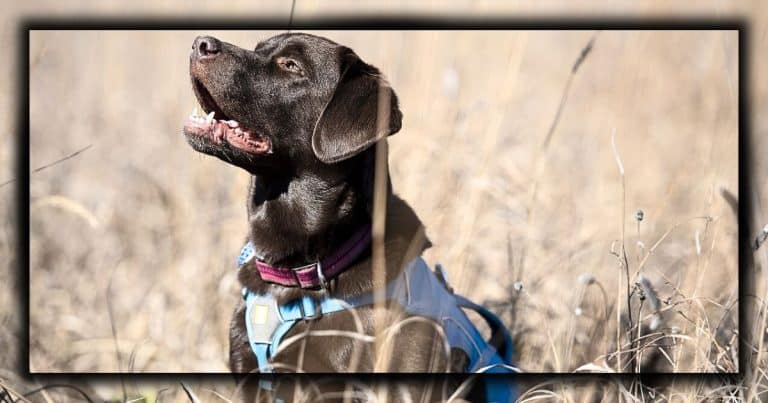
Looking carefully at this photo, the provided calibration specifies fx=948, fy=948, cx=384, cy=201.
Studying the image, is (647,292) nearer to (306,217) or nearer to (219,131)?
(306,217)

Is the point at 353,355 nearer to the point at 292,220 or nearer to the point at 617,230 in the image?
the point at 292,220

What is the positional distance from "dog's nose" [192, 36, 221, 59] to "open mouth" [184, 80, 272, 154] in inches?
3.7

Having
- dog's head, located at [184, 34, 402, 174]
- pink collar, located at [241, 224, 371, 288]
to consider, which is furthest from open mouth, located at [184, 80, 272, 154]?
pink collar, located at [241, 224, 371, 288]

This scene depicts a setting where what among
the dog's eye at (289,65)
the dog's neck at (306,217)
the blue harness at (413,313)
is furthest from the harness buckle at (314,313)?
the dog's eye at (289,65)

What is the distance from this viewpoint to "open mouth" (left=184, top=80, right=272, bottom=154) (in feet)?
9.86

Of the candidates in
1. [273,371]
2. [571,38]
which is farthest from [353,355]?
[571,38]

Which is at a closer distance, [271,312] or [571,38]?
[271,312]

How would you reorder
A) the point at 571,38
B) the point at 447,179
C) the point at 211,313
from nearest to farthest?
the point at 211,313 → the point at 447,179 → the point at 571,38

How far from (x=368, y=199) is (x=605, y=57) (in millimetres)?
2778

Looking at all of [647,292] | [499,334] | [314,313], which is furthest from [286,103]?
[647,292]

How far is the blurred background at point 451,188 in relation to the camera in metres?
3.95

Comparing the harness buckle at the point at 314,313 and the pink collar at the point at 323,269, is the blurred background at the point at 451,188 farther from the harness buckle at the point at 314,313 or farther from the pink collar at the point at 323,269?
the harness buckle at the point at 314,313

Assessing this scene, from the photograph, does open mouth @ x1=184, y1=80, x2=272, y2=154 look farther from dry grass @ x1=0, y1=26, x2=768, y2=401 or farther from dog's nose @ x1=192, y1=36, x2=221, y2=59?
dry grass @ x1=0, y1=26, x2=768, y2=401

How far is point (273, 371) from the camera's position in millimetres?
2982
